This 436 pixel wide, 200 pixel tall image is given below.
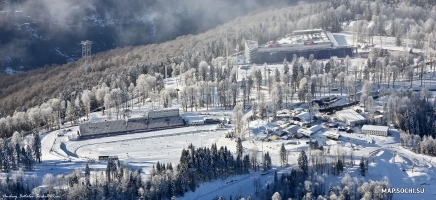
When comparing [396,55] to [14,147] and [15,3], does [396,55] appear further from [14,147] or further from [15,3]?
[15,3]

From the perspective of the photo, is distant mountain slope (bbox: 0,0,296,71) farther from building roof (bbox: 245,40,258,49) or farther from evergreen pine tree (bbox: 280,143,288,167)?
evergreen pine tree (bbox: 280,143,288,167)

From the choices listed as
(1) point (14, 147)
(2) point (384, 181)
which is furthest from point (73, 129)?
(2) point (384, 181)

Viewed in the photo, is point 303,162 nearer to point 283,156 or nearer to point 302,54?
point 283,156

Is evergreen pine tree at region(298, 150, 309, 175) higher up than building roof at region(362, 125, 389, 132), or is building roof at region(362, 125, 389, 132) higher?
building roof at region(362, 125, 389, 132)

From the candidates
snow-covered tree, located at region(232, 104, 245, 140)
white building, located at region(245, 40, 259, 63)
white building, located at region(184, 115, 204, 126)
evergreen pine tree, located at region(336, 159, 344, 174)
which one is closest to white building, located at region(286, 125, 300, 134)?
snow-covered tree, located at region(232, 104, 245, 140)

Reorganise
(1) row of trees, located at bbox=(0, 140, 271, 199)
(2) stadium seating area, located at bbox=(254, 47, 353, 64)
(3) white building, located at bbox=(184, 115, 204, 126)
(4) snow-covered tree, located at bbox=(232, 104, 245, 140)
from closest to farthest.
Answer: (1) row of trees, located at bbox=(0, 140, 271, 199) → (4) snow-covered tree, located at bbox=(232, 104, 245, 140) → (3) white building, located at bbox=(184, 115, 204, 126) → (2) stadium seating area, located at bbox=(254, 47, 353, 64)

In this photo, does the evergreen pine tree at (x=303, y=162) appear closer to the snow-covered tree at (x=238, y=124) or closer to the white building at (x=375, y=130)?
the snow-covered tree at (x=238, y=124)
